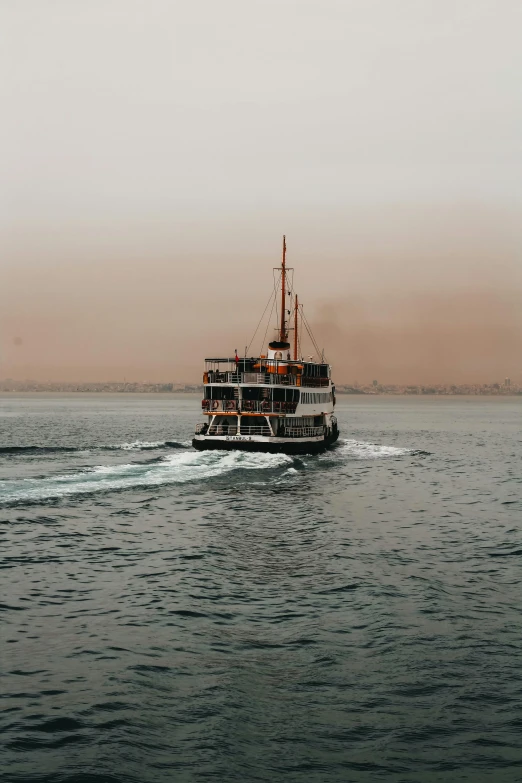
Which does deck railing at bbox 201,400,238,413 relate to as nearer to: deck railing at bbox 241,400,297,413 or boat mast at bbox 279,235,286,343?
deck railing at bbox 241,400,297,413

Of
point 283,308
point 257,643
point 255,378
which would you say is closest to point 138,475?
point 255,378

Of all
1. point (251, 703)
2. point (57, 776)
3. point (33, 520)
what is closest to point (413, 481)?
point (33, 520)

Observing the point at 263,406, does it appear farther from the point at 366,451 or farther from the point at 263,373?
the point at 366,451

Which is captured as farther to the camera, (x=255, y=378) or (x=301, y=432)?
(x=301, y=432)

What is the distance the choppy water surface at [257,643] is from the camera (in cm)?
1180

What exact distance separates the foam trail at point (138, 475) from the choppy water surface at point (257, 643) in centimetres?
346

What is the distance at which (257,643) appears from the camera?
16719 millimetres

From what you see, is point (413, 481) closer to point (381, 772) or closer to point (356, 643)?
point (356, 643)

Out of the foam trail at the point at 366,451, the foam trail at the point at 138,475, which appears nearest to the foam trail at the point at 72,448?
the foam trail at the point at 138,475

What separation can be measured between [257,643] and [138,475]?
32651 millimetres

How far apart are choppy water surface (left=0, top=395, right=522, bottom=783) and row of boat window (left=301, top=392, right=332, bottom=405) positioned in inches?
970

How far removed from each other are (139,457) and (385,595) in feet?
141

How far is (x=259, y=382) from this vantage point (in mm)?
58625

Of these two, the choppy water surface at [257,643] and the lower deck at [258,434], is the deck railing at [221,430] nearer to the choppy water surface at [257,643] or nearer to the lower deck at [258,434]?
the lower deck at [258,434]
